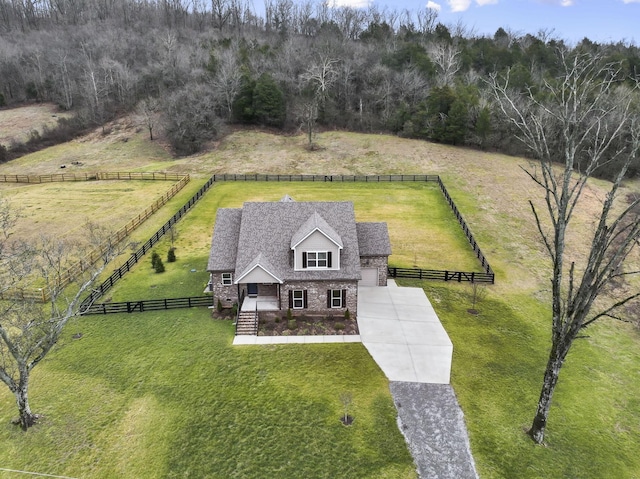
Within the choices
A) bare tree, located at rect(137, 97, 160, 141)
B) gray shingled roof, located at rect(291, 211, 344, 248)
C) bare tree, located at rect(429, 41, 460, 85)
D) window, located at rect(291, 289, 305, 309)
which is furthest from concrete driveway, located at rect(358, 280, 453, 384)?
bare tree, located at rect(137, 97, 160, 141)

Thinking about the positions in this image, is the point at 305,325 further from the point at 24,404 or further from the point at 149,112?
the point at 149,112

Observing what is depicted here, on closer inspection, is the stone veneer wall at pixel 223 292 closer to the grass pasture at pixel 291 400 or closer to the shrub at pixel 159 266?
the grass pasture at pixel 291 400

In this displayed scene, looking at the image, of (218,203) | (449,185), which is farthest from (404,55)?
(218,203)

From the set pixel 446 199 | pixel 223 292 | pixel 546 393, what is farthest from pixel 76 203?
pixel 546 393

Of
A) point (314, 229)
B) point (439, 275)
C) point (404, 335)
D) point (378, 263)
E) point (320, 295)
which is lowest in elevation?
point (404, 335)

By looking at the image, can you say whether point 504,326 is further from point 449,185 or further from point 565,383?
point 449,185

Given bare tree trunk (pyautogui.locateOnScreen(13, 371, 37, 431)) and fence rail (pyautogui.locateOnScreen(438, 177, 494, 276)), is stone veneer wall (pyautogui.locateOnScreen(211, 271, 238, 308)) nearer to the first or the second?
bare tree trunk (pyautogui.locateOnScreen(13, 371, 37, 431))
